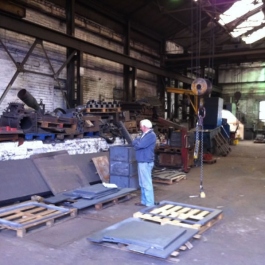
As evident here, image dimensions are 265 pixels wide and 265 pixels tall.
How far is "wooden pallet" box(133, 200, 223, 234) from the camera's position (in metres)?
4.21

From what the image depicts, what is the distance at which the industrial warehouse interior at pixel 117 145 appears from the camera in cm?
376

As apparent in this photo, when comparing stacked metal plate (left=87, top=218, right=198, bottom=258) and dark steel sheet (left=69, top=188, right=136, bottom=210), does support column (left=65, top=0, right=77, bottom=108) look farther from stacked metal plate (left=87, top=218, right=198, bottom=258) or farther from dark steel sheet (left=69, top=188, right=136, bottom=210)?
stacked metal plate (left=87, top=218, right=198, bottom=258)

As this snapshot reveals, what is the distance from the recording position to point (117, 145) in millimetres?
8383

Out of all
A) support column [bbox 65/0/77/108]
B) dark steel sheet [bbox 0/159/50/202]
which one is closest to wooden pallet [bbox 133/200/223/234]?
dark steel sheet [bbox 0/159/50/202]

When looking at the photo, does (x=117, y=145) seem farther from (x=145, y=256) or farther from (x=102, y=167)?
(x=145, y=256)

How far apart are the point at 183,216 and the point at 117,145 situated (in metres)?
4.15

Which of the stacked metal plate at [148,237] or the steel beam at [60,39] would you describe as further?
the steel beam at [60,39]

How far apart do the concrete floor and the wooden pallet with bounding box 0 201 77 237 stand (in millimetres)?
113

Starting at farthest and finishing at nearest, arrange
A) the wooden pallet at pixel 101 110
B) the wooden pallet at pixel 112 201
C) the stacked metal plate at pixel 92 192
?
the wooden pallet at pixel 101 110 < the stacked metal plate at pixel 92 192 < the wooden pallet at pixel 112 201

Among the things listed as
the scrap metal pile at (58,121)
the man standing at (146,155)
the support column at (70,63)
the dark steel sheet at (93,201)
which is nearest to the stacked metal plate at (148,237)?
the dark steel sheet at (93,201)

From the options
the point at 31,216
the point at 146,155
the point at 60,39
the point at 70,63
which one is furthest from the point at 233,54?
the point at 31,216

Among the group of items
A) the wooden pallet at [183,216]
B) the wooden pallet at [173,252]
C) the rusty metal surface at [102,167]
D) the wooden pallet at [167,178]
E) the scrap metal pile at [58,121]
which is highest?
the scrap metal pile at [58,121]

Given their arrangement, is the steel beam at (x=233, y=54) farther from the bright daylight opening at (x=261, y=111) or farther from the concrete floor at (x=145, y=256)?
the bright daylight opening at (x=261, y=111)

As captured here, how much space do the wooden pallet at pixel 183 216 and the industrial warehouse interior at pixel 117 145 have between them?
0.07 ft
